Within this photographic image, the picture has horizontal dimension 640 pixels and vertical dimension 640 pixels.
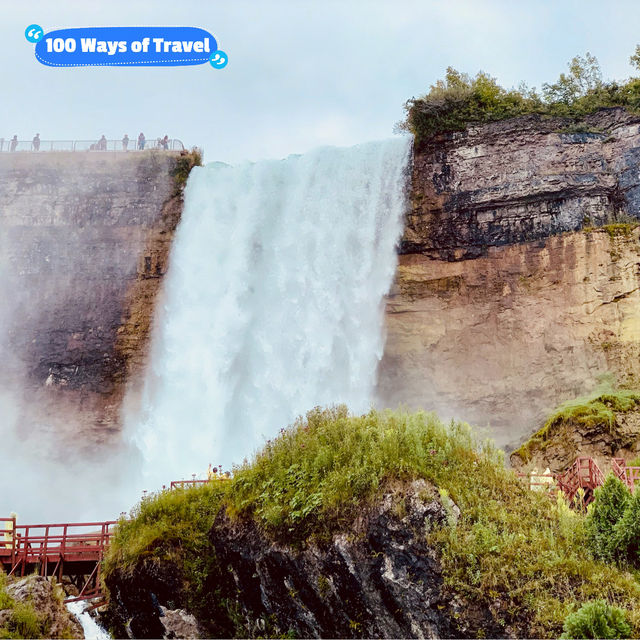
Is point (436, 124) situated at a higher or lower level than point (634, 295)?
higher

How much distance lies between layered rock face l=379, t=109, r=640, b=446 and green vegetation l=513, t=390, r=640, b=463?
206 cm

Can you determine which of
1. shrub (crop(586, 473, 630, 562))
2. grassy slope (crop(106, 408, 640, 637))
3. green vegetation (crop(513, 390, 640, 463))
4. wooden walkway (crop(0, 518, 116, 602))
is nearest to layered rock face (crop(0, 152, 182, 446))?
wooden walkway (crop(0, 518, 116, 602))

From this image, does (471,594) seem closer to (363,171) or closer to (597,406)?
(597,406)

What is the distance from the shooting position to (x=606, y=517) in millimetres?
10398

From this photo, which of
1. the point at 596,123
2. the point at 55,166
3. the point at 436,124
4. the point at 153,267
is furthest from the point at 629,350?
the point at 55,166

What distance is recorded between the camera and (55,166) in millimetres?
32781

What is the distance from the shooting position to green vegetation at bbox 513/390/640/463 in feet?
65.6

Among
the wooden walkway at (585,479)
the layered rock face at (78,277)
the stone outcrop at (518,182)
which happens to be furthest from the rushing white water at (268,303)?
the wooden walkway at (585,479)

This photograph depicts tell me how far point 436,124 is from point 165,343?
1405 cm

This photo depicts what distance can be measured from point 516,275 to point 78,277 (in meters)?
18.7

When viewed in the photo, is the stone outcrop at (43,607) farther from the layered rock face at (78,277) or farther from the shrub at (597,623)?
the layered rock face at (78,277)

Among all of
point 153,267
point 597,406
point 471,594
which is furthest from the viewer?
point 153,267

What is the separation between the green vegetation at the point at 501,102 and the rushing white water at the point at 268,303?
1.36m

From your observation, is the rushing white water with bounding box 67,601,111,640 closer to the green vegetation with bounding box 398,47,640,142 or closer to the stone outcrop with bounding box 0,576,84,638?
the stone outcrop with bounding box 0,576,84,638
